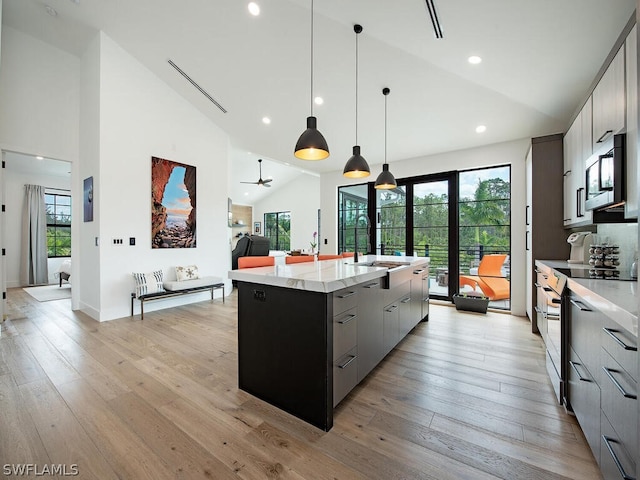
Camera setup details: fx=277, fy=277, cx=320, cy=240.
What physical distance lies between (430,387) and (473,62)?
317cm

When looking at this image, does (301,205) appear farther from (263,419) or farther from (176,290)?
(263,419)

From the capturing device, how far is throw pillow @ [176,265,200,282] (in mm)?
4719

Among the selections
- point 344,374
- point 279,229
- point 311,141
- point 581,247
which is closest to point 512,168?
point 581,247

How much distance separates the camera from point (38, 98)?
4.21 meters

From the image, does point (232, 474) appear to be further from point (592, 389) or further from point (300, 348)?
point (592, 389)

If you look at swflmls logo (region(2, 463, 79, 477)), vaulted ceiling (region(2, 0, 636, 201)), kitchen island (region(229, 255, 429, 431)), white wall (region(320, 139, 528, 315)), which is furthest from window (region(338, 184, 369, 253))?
swflmls logo (region(2, 463, 79, 477))

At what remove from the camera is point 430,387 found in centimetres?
219

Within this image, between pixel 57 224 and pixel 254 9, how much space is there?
8.04 metres

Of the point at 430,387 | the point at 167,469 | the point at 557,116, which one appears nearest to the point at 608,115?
the point at 557,116

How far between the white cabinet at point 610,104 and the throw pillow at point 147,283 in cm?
522

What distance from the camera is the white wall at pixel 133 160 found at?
402 centimetres

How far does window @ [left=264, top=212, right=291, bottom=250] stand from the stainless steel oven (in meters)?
9.54

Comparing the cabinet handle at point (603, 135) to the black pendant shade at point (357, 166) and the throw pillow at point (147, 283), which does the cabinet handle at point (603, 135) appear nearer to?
the black pendant shade at point (357, 166)

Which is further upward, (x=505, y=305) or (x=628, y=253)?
(x=628, y=253)
